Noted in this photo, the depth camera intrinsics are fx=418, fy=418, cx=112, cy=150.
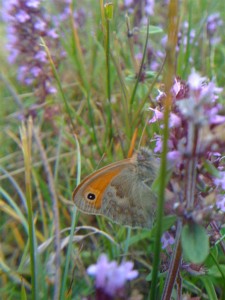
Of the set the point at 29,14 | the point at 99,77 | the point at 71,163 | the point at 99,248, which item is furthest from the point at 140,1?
the point at 99,248

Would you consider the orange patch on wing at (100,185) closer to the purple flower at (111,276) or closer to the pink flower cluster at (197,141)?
the pink flower cluster at (197,141)

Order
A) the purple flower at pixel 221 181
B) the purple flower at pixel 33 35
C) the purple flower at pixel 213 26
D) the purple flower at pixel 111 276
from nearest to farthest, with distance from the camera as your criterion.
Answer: the purple flower at pixel 111 276, the purple flower at pixel 221 181, the purple flower at pixel 33 35, the purple flower at pixel 213 26

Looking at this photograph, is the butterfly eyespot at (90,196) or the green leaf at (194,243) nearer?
the green leaf at (194,243)

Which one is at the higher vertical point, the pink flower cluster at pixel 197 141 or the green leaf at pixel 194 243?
the pink flower cluster at pixel 197 141

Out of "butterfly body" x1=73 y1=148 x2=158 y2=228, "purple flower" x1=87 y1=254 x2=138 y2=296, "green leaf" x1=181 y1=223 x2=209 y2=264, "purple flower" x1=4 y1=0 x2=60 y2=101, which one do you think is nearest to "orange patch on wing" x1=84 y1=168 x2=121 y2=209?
"butterfly body" x1=73 y1=148 x2=158 y2=228

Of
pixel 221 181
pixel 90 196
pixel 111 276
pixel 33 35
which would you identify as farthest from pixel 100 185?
pixel 33 35

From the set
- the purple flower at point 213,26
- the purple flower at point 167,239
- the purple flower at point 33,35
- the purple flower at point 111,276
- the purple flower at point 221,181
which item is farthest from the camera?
the purple flower at point 213,26

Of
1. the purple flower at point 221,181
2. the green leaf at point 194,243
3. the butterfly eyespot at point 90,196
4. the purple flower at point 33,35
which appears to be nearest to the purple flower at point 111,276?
the green leaf at point 194,243
